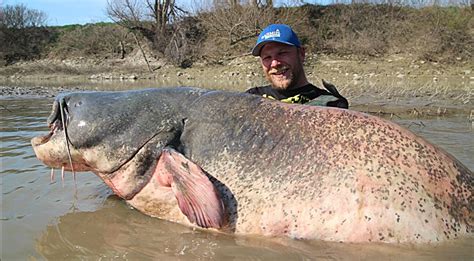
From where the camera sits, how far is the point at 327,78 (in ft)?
51.1

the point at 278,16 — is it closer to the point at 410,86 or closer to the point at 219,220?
the point at 410,86

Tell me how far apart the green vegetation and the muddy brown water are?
1545 cm

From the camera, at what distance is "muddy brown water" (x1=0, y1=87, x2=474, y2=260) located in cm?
256

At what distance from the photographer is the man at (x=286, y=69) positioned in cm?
383

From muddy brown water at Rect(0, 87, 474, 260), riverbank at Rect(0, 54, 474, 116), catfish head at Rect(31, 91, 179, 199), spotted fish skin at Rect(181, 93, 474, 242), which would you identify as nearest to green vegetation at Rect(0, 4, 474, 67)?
riverbank at Rect(0, 54, 474, 116)

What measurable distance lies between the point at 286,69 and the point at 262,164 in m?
1.41

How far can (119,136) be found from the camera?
2996 millimetres

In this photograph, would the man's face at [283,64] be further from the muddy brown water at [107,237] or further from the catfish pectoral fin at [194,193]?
the muddy brown water at [107,237]

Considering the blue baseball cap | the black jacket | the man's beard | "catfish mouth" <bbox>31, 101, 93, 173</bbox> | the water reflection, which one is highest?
the blue baseball cap

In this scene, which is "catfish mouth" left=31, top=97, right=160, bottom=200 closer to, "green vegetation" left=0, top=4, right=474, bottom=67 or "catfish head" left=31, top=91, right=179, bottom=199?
"catfish head" left=31, top=91, right=179, bottom=199

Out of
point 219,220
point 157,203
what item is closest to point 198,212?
point 219,220

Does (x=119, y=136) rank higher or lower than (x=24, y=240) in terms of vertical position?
higher

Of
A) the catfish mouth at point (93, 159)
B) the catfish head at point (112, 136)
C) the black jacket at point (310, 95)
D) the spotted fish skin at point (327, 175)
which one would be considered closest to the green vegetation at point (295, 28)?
the black jacket at point (310, 95)

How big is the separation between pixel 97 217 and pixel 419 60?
15.6 m
